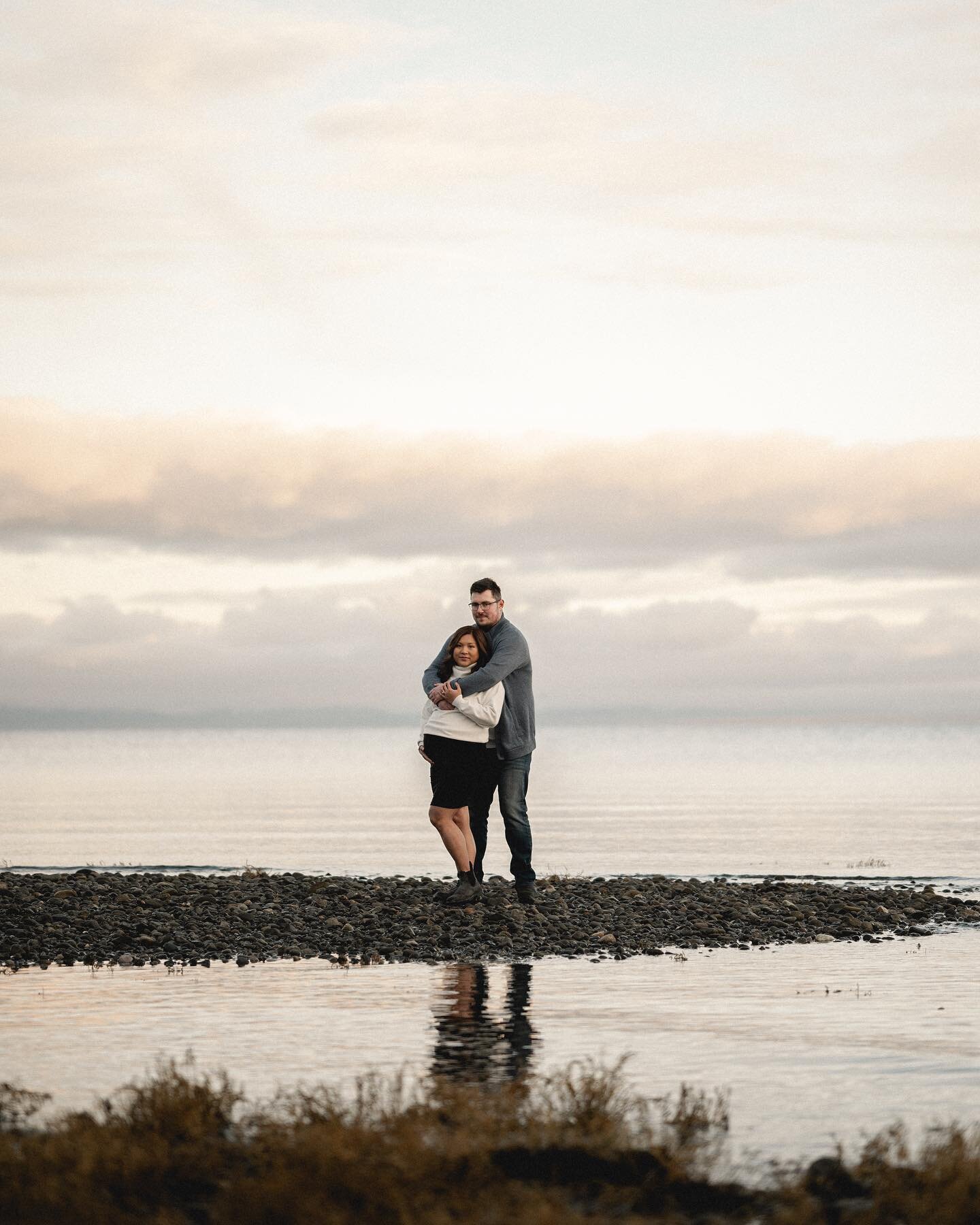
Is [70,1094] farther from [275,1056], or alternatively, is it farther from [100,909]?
[100,909]

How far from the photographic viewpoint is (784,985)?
12734 mm

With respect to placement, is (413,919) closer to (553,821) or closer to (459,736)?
(459,736)

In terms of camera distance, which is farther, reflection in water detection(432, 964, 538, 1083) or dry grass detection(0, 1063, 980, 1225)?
reflection in water detection(432, 964, 538, 1083)

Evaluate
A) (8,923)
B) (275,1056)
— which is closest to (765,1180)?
(275,1056)

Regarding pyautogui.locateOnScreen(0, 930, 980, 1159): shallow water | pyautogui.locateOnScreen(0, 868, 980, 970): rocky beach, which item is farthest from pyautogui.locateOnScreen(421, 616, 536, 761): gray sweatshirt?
pyautogui.locateOnScreen(0, 930, 980, 1159): shallow water

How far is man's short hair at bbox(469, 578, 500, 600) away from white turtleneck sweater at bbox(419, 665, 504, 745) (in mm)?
774

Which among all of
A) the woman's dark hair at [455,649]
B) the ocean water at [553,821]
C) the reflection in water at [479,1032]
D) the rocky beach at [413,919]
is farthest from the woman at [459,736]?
the ocean water at [553,821]

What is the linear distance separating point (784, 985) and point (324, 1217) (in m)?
7.35

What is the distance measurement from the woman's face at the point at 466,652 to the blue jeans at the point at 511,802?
38.4 inches

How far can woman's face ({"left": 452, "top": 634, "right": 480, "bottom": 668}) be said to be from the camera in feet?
49.3

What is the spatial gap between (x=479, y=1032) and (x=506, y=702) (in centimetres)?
538

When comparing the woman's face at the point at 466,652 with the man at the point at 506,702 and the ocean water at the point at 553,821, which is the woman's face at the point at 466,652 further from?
the ocean water at the point at 553,821

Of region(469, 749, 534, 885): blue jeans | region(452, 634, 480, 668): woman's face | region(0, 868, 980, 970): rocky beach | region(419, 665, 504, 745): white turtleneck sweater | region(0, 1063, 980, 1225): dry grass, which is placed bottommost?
region(0, 1063, 980, 1225): dry grass

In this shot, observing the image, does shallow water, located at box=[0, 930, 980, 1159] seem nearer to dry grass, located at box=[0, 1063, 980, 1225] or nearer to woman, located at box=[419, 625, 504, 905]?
dry grass, located at box=[0, 1063, 980, 1225]
